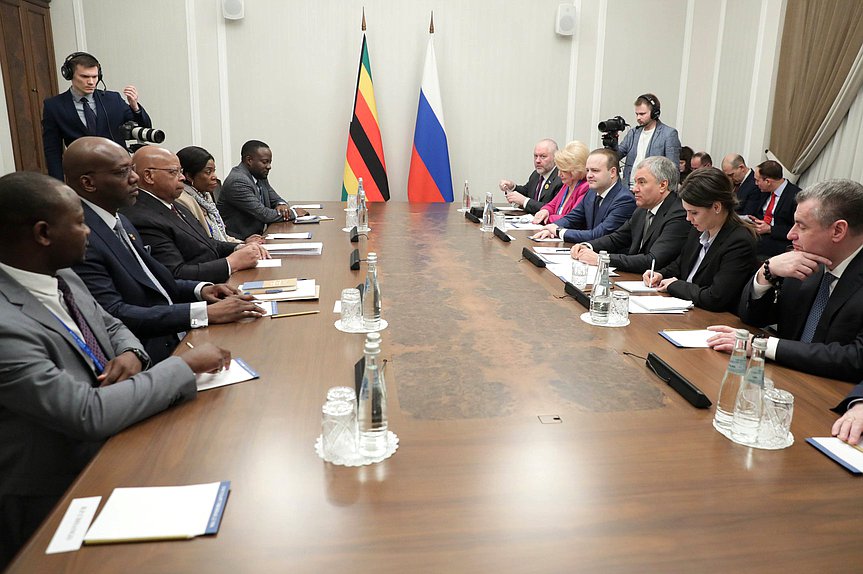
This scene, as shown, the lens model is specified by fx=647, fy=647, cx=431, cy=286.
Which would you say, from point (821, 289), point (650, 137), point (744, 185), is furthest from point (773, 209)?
point (821, 289)

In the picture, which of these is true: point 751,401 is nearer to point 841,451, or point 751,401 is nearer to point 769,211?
point 841,451

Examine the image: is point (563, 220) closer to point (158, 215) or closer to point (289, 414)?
point (158, 215)

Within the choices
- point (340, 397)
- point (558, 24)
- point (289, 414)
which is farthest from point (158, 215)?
point (558, 24)

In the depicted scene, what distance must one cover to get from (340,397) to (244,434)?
0.81 ft

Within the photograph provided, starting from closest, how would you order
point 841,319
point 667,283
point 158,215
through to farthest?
point 841,319 < point 667,283 < point 158,215

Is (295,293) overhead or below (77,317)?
below

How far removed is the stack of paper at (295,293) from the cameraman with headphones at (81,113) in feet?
10.3

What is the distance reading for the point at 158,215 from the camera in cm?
290

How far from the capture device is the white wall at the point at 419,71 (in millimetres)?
6246

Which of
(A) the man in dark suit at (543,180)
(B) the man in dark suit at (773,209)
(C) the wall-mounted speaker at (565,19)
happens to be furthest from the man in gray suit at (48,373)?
(C) the wall-mounted speaker at (565,19)

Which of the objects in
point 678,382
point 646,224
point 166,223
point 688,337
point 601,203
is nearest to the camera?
point 678,382

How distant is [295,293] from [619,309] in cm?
119

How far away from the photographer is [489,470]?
126 cm

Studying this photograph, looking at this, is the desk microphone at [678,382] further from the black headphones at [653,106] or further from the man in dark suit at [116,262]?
the black headphones at [653,106]
